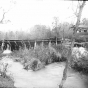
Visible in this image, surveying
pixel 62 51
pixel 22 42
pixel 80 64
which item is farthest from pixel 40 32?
pixel 80 64

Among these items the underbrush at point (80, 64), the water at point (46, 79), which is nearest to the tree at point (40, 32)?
the water at point (46, 79)

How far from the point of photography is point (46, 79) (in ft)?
26.6

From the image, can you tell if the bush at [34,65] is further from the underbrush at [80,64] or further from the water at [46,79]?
the underbrush at [80,64]

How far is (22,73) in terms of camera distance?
30.0 ft

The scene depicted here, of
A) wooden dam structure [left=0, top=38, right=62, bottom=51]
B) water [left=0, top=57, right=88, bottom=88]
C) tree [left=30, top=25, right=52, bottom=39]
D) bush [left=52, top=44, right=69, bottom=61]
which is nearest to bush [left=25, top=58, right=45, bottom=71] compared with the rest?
water [left=0, top=57, right=88, bottom=88]

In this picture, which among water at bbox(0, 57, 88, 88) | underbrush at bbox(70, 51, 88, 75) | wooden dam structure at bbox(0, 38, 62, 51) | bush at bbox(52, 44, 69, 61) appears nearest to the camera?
water at bbox(0, 57, 88, 88)

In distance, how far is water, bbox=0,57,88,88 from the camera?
719 centimetres

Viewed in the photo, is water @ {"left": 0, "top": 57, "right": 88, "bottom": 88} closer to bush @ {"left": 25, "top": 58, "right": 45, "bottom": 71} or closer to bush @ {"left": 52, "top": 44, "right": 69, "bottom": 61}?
bush @ {"left": 25, "top": 58, "right": 45, "bottom": 71}

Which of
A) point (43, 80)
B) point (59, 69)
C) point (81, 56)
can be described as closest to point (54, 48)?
point (59, 69)

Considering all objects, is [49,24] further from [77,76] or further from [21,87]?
[21,87]

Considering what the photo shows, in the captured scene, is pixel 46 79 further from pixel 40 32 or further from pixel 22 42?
pixel 40 32

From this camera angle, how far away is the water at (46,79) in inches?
283

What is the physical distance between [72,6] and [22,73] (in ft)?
18.3

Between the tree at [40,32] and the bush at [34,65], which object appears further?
the tree at [40,32]
